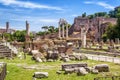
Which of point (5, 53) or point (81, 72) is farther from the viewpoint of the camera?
point (5, 53)

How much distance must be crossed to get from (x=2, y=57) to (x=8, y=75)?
39.7 ft

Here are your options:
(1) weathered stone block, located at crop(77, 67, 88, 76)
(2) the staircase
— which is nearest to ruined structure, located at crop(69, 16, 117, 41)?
(2) the staircase

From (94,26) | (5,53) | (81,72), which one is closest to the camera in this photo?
(81,72)

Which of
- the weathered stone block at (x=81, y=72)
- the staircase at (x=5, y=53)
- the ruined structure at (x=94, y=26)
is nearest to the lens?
the weathered stone block at (x=81, y=72)

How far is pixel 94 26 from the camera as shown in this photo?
118 meters

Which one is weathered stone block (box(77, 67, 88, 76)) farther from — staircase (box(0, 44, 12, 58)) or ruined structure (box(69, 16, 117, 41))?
ruined structure (box(69, 16, 117, 41))

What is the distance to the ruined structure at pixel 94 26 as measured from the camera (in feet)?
361

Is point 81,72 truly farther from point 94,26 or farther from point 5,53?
point 94,26

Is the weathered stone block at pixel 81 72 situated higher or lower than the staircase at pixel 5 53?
lower

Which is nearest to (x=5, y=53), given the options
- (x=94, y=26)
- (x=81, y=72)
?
(x=81, y=72)

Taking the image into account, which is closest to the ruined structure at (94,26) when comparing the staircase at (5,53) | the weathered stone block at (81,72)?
the staircase at (5,53)

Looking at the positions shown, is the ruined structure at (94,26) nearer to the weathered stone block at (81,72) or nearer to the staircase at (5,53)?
the staircase at (5,53)

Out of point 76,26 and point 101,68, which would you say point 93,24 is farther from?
point 101,68

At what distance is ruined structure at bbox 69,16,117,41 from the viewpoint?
110000 millimetres
